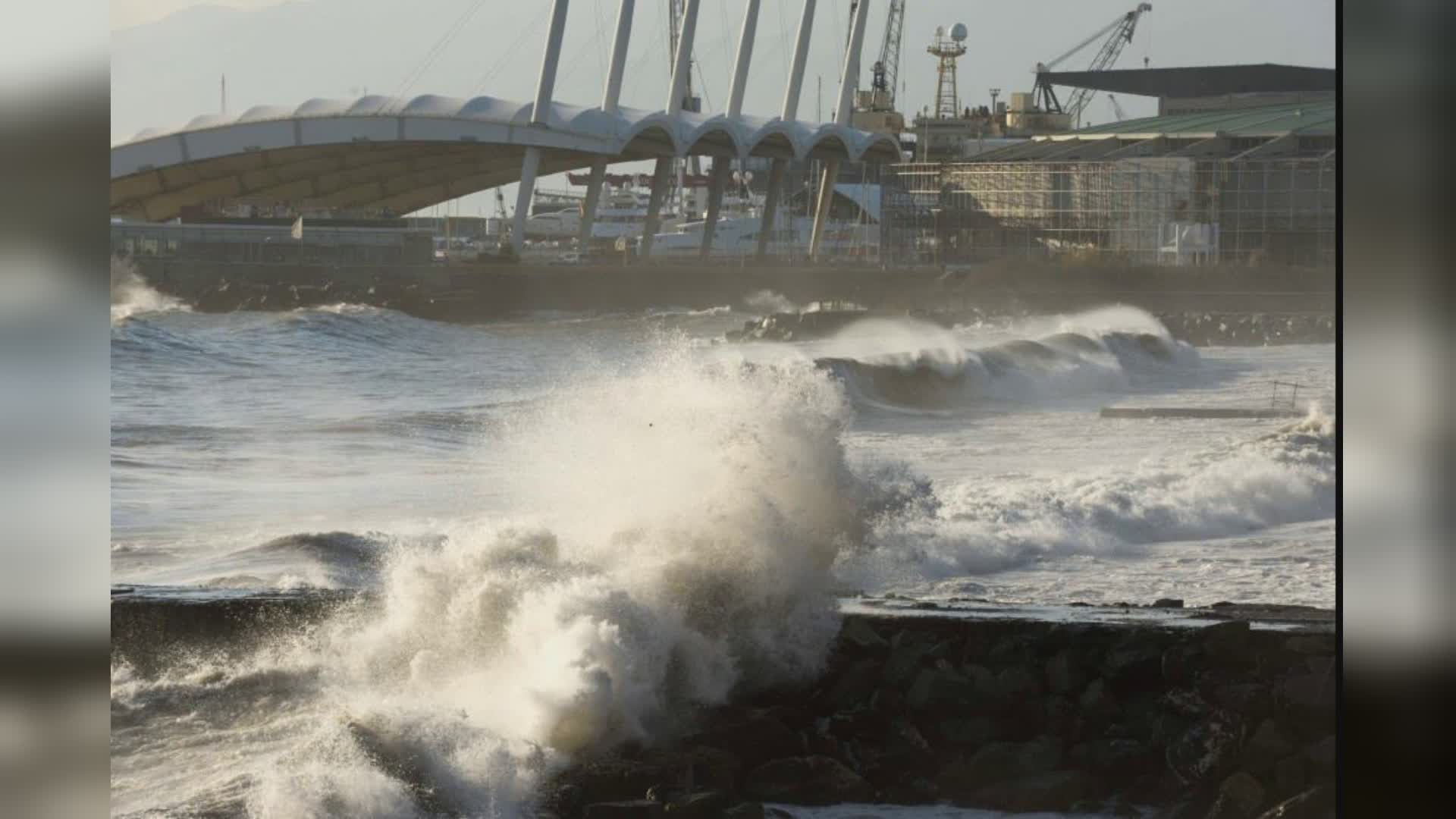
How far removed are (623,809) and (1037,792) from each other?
1.03 meters

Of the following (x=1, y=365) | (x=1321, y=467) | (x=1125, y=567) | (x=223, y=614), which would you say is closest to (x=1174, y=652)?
(x=1125, y=567)

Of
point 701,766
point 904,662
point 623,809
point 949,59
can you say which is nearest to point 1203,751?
point 904,662

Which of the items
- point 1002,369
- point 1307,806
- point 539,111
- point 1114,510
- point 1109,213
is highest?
point 539,111

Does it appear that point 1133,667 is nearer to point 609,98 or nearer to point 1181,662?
point 1181,662

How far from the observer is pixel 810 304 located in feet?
17.5

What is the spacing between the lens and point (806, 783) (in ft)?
14.4

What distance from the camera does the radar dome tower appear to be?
5.05 meters

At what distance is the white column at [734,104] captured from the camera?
5.29 meters

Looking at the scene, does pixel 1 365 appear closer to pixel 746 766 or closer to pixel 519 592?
pixel 519 592

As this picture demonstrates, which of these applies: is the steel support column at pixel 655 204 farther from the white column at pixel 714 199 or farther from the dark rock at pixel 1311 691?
the dark rock at pixel 1311 691

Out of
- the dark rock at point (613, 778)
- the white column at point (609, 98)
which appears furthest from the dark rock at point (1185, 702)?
the white column at point (609, 98)

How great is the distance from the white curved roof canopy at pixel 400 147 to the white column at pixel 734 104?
0.05 m

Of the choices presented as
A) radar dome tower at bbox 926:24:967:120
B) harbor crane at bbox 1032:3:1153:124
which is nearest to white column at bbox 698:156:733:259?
radar dome tower at bbox 926:24:967:120

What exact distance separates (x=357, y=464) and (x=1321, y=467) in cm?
284
